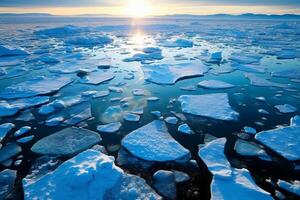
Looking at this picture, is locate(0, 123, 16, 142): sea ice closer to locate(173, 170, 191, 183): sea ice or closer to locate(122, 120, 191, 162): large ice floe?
locate(122, 120, 191, 162): large ice floe

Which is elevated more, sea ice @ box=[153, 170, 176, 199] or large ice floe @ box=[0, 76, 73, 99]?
sea ice @ box=[153, 170, 176, 199]

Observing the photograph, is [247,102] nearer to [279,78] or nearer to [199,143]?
[199,143]

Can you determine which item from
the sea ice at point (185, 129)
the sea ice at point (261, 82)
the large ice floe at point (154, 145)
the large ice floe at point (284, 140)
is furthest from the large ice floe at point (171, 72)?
the large ice floe at point (284, 140)

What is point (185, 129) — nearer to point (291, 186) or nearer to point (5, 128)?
point (291, 186)

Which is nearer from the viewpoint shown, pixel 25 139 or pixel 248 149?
pixel 248 149

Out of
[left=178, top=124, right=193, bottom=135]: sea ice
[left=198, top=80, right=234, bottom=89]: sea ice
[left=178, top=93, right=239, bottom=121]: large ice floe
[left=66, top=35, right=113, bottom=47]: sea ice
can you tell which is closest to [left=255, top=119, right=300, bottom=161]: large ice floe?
[left=178, top=93, right=239, bottom=121]: large ice floe

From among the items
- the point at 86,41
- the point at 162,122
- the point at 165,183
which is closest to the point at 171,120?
the point at 162,122
